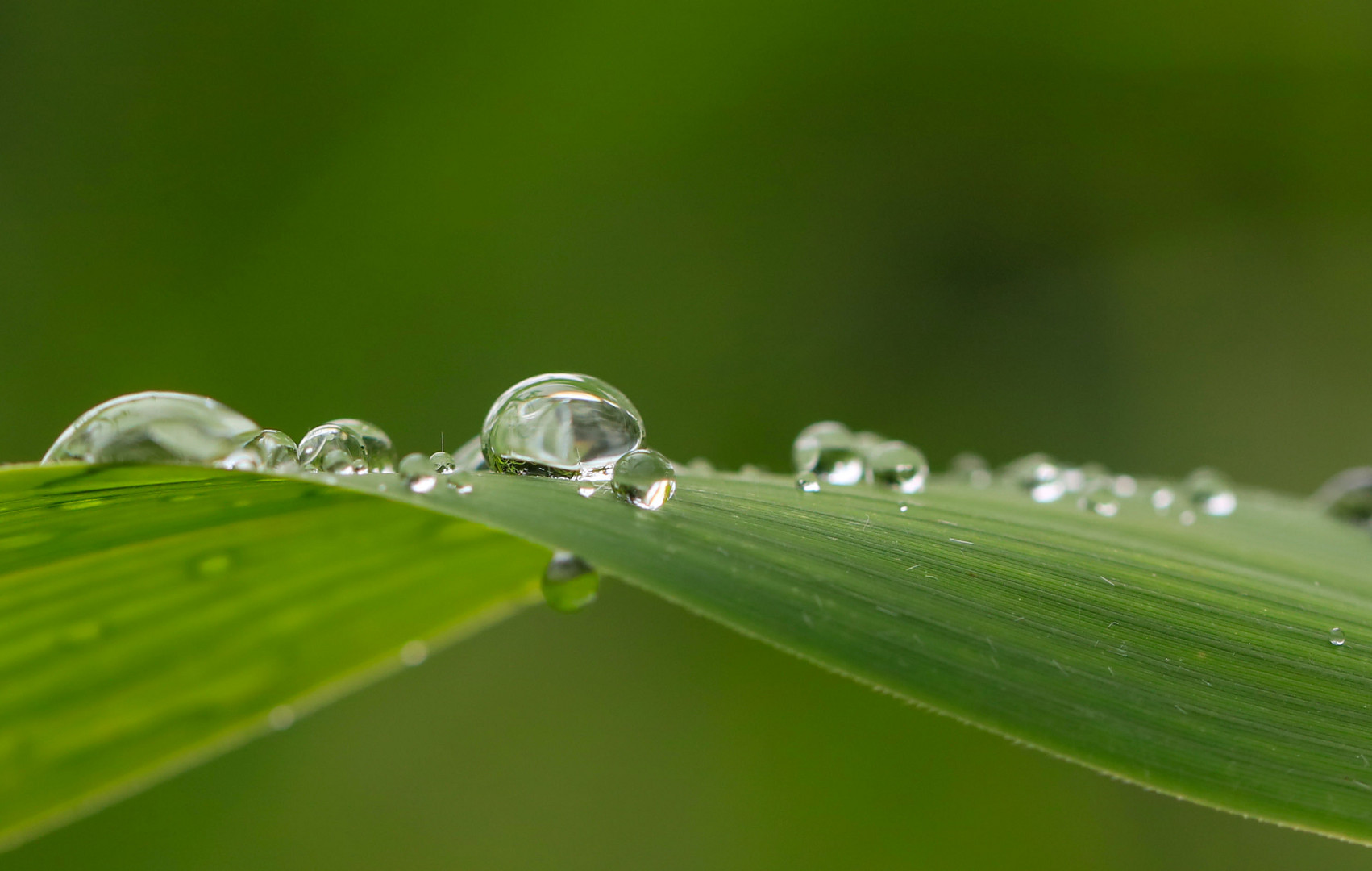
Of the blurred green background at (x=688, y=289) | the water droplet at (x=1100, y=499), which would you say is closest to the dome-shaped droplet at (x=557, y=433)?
the water droplet at (x=1100, y=499)

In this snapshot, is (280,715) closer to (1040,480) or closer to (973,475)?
(1040,480)

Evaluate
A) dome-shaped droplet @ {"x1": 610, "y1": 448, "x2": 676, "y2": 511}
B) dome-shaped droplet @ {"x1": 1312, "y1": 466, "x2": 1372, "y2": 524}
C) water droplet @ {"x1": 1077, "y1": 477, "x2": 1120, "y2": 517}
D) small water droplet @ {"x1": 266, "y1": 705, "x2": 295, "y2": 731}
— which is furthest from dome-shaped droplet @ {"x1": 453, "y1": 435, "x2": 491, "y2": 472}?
dome-shaped droplet @ {"x1": 1312, "y1": 466, "x2": 1372, "y2": 524}

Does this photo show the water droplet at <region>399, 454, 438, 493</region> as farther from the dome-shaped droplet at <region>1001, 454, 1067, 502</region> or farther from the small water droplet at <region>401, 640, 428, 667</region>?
the dome-shaped droplet at <region>1001, 454, 1067, 502</region>

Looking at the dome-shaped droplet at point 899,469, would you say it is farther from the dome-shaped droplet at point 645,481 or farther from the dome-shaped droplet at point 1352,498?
the dome-shaped droplet at point 1352,498

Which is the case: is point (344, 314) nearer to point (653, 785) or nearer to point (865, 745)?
point (653, 785)

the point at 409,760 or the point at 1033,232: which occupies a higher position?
the point at 1033,232

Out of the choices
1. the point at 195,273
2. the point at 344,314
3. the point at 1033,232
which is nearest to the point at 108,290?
the point at 195,273
